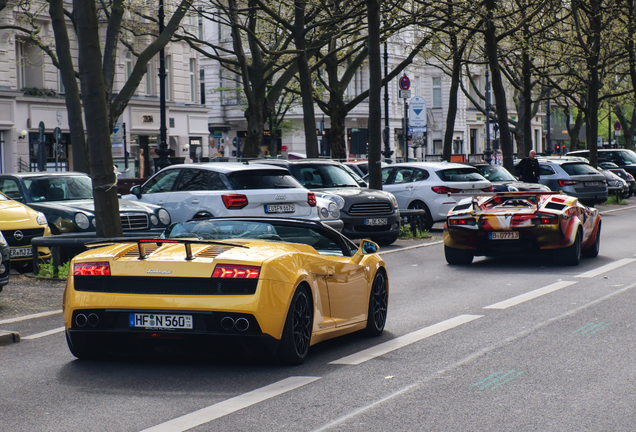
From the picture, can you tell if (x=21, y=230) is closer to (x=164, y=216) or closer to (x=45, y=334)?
(x=164, y=216)

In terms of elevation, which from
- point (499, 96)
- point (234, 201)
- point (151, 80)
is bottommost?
point (234, 201)

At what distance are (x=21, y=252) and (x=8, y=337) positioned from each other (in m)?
5.80

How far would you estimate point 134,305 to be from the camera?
686cm

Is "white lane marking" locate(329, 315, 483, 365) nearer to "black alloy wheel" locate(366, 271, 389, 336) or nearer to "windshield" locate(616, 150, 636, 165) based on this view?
"black alloy wheel" locate(366, 271, 389, 336)

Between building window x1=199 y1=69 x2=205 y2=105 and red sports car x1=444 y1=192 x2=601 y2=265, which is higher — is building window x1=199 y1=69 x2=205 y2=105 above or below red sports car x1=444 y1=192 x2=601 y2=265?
above

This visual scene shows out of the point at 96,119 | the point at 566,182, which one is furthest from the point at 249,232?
the point at 566,182

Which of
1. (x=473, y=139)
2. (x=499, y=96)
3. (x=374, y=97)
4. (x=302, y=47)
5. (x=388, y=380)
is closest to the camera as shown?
(x=388, y=380)

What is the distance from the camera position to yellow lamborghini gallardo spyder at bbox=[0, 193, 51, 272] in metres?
14.0

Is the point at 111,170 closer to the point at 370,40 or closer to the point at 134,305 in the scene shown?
the point at 134,305

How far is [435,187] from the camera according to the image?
22484 millimetres

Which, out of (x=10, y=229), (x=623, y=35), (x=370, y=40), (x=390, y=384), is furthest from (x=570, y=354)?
(x=623, y=35)

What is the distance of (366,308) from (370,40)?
1356 cm

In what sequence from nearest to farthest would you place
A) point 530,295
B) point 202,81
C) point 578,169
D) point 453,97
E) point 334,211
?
point 530,295 → point 334,211 → point 578,169 → point 453,97 → point 202,81

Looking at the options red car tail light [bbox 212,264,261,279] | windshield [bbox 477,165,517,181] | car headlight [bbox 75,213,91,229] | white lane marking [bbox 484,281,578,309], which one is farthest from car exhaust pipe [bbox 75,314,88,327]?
windshield [bbox 477,165,517,181]
